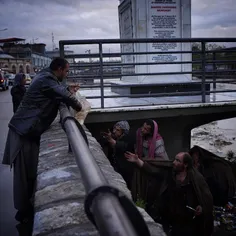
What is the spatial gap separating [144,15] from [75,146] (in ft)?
21.2

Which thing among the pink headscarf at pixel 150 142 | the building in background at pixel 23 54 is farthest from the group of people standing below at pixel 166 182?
the building in background at pixel 23 54

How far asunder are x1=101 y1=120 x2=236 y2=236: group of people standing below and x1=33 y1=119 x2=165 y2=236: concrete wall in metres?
1.66

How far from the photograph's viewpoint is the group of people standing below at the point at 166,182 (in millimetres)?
4141

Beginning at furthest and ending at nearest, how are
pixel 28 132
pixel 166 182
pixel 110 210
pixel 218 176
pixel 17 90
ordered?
pixel 17 90 → pixel 218 176 → pixel 166 182 → pixel 28 132 → pixel 110 210

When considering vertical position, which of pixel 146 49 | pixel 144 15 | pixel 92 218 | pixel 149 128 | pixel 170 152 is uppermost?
pixel 144 15

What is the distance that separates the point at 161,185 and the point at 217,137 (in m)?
9.76

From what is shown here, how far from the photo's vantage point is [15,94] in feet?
21.6

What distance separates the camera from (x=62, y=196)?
1.91 m

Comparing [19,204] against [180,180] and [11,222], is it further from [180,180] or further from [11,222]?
[180,180]

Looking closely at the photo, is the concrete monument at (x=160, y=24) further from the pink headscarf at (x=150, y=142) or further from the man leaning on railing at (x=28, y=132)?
the man leaning on railing at (x=28, y=132)

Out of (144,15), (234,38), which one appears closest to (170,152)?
(234,38)

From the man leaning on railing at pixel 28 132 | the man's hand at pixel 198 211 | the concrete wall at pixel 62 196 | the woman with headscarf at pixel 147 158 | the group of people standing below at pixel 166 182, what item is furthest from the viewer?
the woman with headscarf at pixel 147 158

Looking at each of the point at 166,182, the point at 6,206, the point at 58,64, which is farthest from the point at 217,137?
the point at 58,64

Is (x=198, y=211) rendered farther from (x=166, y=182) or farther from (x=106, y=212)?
(x=106, y=212)
